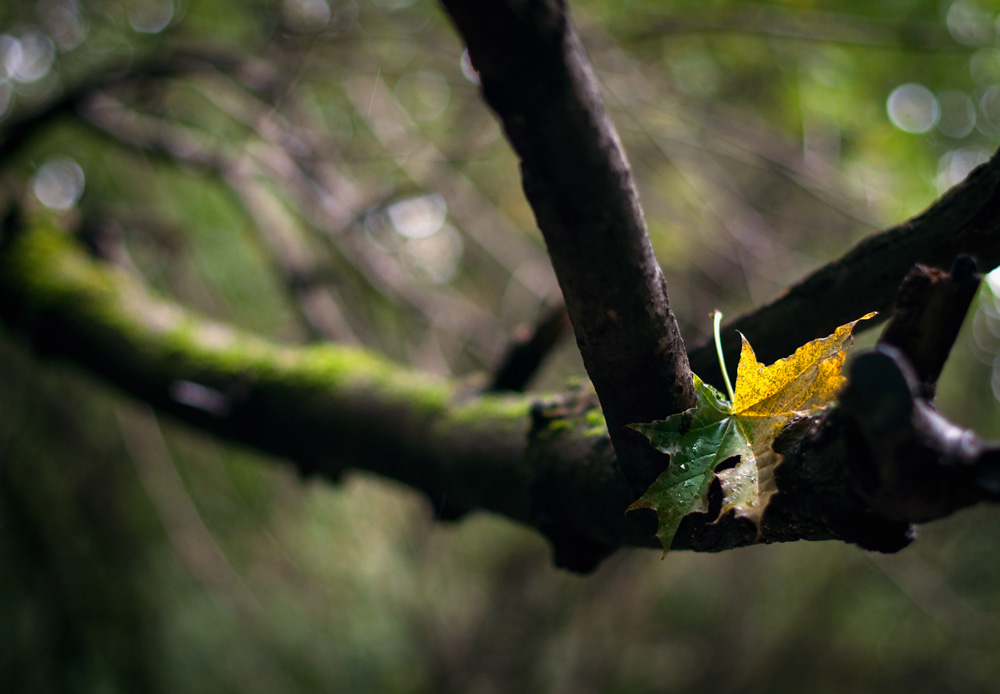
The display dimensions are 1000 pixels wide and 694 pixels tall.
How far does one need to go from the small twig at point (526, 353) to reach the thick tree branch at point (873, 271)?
0.39 m

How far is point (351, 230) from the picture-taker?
1973 mm

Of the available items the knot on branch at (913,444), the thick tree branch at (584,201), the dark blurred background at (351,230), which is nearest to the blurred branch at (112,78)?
the dark blurred background at (351,230)

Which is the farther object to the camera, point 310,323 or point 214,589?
point 214,589

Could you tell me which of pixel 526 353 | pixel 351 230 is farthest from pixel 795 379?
pixel 351 230

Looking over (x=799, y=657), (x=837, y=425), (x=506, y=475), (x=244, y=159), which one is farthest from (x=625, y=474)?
(x=799, y=657)

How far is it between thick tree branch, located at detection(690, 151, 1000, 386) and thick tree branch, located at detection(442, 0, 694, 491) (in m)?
0.17

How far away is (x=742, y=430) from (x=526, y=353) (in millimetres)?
611

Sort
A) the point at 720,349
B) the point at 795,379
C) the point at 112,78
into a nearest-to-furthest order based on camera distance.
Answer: the point at 795,379, the point at 720,349, the point at 112,78

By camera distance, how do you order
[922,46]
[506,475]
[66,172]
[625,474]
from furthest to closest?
[66,172]
[922,46]
[506,475]
[625,474]

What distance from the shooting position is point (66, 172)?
283 centimetres

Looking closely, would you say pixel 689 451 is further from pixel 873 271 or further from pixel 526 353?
pixel 526 353

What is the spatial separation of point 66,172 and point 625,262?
10.6ft

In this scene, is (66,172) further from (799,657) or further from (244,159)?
(799,657)

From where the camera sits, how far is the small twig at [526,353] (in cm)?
110
